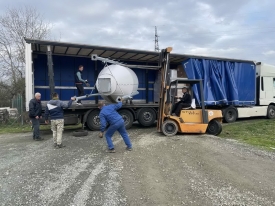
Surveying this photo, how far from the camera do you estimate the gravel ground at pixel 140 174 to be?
4.36 metres

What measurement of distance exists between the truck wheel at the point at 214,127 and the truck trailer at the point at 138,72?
1.96 meters

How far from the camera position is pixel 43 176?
211 inches

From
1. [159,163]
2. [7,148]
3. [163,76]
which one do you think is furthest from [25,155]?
[163,76]

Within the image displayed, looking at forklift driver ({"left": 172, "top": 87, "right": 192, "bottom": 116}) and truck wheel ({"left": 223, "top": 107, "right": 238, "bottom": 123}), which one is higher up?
forklift driver ({"left": 172, "top": 87, "right": 192, "bottom": 116})

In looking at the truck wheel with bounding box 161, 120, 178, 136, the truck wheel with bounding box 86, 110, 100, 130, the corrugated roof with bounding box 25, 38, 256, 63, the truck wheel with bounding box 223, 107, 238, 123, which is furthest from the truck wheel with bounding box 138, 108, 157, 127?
the truck wheel with bounding box 223, 107, 238, 123

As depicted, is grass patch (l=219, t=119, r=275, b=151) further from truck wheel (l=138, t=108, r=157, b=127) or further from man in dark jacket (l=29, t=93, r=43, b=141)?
man in dark jacket (l=29, t=93, r=43, b=141)

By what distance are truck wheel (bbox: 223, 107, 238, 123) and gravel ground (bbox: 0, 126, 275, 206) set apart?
5910mm

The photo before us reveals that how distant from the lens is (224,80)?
1323 cm

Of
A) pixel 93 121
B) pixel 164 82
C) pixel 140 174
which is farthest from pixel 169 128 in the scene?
pixel 140 174

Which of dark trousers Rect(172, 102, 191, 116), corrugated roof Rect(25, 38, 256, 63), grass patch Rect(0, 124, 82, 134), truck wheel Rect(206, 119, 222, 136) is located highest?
corrugated roof Rect(25, 38, 256, 63)

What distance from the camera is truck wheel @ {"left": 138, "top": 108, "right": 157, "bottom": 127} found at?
11336 millimetres

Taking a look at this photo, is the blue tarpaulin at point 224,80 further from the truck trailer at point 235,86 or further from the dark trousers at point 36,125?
the dark trousers at point 36,125

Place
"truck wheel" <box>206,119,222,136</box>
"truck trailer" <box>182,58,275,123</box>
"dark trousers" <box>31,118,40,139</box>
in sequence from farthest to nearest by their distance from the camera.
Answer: "truck trailer" <box>182,58,275,123</box>
"truck wheel" <box>206,119,222,136</box>
"dark trousers" <box>31,118,40,139</box>

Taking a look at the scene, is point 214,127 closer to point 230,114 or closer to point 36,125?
point 230,114
